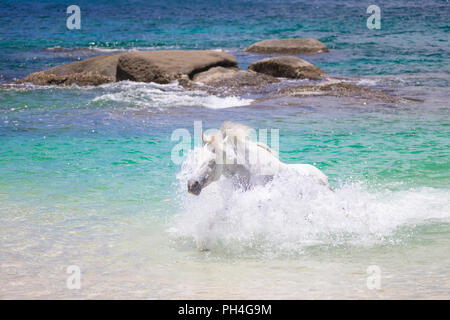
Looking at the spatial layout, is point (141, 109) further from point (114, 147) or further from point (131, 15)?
point (131, 15)

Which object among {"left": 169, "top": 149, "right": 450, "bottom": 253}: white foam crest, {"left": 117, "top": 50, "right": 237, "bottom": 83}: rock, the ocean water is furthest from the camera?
{"left": 117, "top": 50, "right": 237, "bottom": 83}: rock

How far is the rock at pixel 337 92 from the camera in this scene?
14.6 metres

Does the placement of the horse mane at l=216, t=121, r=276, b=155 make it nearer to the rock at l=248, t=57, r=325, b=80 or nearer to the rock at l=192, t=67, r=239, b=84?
the rock at l=192, t=67, r=239, b=84

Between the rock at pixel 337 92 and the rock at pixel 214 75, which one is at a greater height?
the rock at pixel 214 75

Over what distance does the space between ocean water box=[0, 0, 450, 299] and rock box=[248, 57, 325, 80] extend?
1.30m

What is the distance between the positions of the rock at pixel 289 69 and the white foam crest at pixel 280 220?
11.7 meters

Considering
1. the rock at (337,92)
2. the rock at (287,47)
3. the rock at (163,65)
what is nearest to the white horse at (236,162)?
the rock at (337,92)

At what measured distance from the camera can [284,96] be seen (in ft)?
48.6

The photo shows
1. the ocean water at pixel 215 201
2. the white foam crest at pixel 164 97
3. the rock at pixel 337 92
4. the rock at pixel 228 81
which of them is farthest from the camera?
the rock at pixel 228 81

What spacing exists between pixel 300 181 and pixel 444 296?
1.92m

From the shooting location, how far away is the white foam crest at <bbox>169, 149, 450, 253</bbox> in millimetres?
5762

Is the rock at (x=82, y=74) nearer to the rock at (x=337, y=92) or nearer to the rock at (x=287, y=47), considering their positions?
the rock at (x=337, y=92)

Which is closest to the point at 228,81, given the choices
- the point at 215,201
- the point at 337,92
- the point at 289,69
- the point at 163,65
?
the point at 163,65

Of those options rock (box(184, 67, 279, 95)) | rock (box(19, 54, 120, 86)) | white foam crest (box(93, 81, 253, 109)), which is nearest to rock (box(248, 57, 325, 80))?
rock (box(184, 67, 279, 95))
